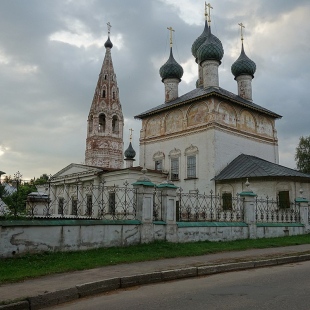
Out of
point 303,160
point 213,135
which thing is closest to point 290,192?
point 213,135

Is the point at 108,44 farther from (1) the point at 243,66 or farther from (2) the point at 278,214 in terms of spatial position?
(2) the point at 278,214

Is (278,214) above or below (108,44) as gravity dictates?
below

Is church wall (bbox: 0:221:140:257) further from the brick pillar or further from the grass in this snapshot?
the brick pillar

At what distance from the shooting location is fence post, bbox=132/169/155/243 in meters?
10.9

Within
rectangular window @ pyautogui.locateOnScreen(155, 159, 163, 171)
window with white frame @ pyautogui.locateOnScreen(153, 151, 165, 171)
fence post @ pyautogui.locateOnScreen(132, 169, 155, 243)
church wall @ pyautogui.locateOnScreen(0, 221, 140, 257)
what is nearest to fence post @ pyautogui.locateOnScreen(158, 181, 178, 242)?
fence post @ pyautogui.locateOnScreen(132, 169, 155, 243)

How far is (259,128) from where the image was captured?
26.3 metres

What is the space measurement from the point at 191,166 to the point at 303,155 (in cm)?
1962

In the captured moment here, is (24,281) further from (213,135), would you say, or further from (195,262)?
A: (213,135)

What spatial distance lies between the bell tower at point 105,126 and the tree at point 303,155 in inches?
770

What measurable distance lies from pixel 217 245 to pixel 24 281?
23.0 feet

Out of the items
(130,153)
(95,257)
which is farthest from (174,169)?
(95,257)

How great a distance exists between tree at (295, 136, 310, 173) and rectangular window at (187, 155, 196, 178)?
18.9 meters

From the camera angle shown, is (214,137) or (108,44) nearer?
(214,137)

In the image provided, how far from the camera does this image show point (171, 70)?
97.1 feet
